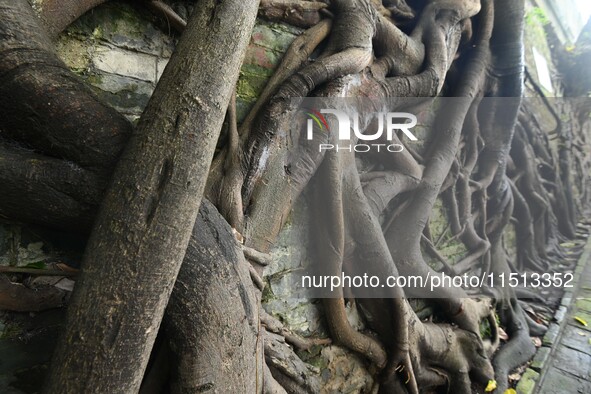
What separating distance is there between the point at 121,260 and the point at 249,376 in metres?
0.54

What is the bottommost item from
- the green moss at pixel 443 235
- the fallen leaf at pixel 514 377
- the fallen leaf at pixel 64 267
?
the fallen leaf at pixel 514 377

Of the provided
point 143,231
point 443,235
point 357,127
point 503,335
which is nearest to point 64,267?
point 143,231

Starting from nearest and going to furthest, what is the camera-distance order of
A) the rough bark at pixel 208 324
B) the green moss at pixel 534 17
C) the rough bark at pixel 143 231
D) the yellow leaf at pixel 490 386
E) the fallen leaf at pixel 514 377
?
1. the rough bark at pixel 143 231
2. the rough bark at pixel 208 324
3. the yellow leaf at pixel 490 386
4. the fallen leaf at pixel 514 377
5. the green moss at pixel 534 17

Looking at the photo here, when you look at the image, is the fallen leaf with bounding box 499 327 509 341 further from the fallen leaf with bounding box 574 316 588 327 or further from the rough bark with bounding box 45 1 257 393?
the rough bark with bounding box 45 1 257 393

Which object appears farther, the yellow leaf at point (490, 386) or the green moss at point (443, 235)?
the green moss at point (443, 235)

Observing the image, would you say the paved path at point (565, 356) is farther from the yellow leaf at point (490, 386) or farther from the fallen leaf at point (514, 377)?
the yellow leaf at point (490, 386)

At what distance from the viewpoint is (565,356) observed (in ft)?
8.66

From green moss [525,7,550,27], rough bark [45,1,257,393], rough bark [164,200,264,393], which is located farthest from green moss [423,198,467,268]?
green moss [525,7,550,27]

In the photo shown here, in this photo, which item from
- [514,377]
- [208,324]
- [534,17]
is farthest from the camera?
[534,17]

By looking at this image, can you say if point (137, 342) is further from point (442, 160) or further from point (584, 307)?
point (584, 307)

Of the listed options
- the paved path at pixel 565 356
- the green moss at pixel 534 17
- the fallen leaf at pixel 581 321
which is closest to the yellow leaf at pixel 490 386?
the paved path at pixel 565 356

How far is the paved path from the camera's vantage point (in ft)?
7.63

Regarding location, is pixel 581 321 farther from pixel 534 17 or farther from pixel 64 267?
pixel 534 17

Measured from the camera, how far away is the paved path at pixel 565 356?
232 cm
